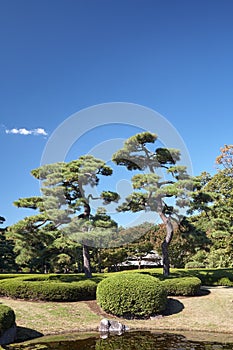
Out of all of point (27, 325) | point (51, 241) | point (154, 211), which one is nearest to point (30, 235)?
point (51, 241)

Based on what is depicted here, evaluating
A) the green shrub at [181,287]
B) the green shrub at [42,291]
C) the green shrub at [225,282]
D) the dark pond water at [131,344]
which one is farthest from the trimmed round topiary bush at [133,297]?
the green shrub at [225,282]

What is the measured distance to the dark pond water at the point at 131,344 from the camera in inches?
297

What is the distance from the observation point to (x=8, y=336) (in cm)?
820

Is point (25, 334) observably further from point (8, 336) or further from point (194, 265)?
point (194, 265)

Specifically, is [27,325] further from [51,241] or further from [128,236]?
[128,236]

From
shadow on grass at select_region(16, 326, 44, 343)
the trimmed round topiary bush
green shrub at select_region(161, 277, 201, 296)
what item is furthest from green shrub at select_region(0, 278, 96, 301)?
green shrub at select_region(161, 277, 201, 296)

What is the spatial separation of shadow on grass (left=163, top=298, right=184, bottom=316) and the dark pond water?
2.57 meters

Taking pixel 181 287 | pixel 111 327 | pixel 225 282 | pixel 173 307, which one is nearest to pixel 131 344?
pixel 111 327

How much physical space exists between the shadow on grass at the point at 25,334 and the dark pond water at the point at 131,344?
456 mm

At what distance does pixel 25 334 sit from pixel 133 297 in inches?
142

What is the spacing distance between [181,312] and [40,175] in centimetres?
850

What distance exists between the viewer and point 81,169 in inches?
579

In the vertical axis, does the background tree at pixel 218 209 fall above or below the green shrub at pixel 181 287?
above

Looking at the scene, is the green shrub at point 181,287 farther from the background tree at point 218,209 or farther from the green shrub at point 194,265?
the green shrub at point 194,265
